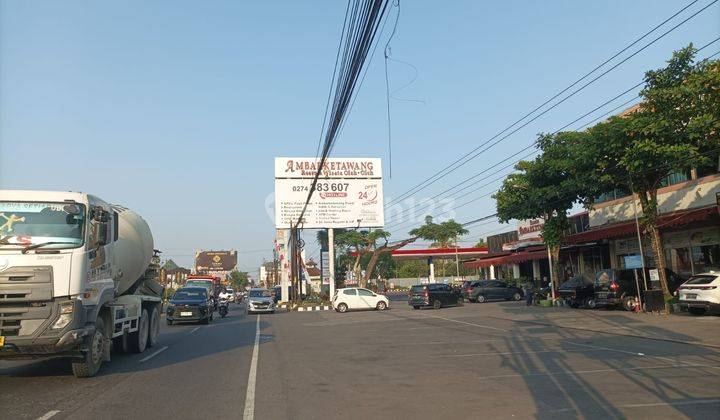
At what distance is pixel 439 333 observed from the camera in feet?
58.6

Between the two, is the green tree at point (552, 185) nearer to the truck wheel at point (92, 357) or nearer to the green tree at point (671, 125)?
the green tree at point (671, 125)

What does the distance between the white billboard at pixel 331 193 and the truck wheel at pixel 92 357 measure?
32163mm

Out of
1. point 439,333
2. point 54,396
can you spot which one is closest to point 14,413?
point 54,396

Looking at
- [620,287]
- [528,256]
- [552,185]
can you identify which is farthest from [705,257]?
[528,256]

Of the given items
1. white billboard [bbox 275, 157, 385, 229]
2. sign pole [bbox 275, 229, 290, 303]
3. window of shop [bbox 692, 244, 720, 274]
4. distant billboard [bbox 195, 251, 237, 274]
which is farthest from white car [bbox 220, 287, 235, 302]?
distant billboard [bbox 195, 251, 237, 274]

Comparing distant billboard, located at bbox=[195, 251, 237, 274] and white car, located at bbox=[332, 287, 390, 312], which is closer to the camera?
white car, located at bbox=[332, 287, 390, 312]

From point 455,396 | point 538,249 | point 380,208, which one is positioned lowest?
point 455,396

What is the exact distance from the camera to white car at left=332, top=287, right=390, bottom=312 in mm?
33562

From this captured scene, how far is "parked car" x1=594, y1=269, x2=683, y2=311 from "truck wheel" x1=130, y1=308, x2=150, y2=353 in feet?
61.3

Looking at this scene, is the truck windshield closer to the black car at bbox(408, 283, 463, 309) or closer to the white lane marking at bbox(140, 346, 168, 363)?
the white lane marking at bbox(140, 346, 168, 363)

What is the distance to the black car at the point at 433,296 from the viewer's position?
109 ft

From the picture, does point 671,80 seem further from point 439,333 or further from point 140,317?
point 140,317

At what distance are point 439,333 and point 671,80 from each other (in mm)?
12207

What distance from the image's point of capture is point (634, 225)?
1035 inches
